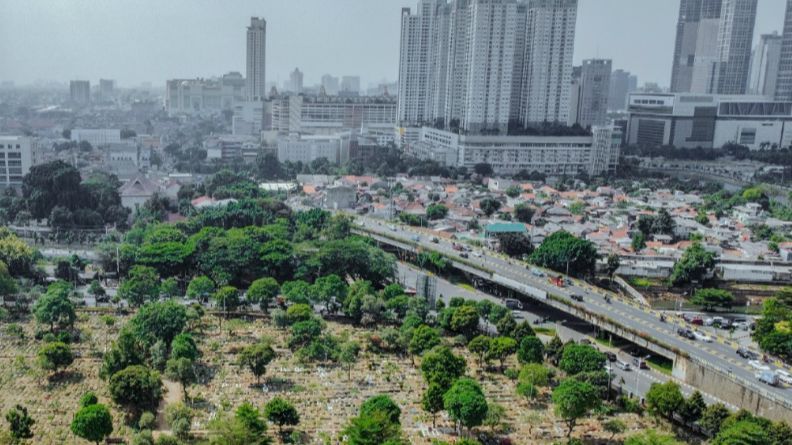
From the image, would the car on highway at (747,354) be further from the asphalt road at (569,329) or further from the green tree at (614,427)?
the green tree at (614,427)

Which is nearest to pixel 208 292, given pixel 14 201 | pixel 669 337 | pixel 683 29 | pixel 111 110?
pixel 669 337

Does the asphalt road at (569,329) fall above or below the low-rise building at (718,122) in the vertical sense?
below

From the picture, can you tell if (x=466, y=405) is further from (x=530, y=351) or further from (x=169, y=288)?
(x=169, y=288)

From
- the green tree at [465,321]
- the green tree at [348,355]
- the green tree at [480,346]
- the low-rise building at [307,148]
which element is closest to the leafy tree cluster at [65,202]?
the green tree at [348,355]

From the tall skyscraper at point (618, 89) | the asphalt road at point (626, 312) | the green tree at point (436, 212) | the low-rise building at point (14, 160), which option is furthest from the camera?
the tall skyscraper at point (618, 89)

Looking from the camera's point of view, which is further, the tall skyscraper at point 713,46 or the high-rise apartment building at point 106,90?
the high-rise apartment building at point 106,90

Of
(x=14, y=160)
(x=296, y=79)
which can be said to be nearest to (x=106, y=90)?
(x=296, y=79)

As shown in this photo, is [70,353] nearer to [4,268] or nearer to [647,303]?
[4,268]

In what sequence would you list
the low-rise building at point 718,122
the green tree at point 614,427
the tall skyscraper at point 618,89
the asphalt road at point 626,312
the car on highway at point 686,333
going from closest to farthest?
the green tree at point 614,427 → the asphalt road at point 626,312 → the car on highway at point 686,333 → the low-rise building at point 718,122 → the tall skyscraper at point 618,89
